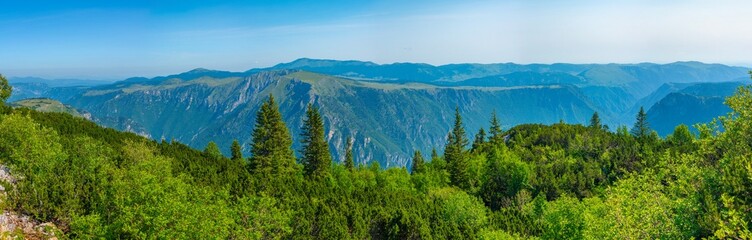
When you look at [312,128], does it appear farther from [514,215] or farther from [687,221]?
[687,221]

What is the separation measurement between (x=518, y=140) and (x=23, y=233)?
12404 centimetres

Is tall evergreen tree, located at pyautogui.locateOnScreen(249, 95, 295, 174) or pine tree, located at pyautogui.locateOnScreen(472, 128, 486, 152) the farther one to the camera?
pine tree, located at pyautogui.locateOnScreen(472, 128, 486, 152)

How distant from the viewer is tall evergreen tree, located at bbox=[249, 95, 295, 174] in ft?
256

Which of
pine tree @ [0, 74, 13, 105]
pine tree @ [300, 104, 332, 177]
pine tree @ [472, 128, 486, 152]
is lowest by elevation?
pine tree @ [472, 128, 486, 152]

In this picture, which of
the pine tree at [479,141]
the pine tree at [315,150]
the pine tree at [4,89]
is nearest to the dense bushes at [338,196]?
the pine tree at [315,150]

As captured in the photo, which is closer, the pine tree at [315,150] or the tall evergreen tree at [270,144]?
the tall evergreen tree at [270,144]

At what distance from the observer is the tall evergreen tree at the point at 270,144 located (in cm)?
7806

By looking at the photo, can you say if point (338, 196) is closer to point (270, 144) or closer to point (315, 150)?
point (315, 150)

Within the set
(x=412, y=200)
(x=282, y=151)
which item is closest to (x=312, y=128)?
(x=282, y=151)

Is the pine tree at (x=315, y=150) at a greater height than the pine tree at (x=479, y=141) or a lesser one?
greater

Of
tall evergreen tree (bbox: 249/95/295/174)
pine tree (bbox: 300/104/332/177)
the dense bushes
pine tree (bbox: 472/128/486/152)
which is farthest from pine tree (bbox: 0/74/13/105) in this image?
pine tree (bbox: 472/128/486/152)

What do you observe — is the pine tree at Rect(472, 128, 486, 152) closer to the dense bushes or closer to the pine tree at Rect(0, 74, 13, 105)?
the dense bushes

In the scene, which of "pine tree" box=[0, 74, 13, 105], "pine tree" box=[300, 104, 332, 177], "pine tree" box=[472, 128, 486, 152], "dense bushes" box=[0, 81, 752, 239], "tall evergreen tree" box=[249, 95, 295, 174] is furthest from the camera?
"pine tree" box=[472, 128, 486, 152]

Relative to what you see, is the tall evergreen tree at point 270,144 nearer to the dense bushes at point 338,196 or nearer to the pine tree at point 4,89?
the dense bushes at point 338,196
